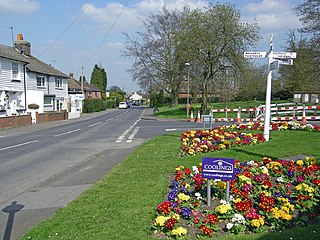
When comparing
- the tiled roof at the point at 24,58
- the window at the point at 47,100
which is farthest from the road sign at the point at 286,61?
the window at the point at 47,100

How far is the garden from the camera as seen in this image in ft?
14.1

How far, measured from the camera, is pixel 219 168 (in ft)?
16.3

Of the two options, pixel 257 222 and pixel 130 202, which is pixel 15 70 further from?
pixel 257 222

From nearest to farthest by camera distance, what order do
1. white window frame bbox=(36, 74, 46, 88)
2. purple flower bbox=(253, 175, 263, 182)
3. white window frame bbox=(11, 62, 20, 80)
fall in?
purple flower bbox=(253, 175, 263, 182)
white window frame bbox=(11, 62, 20, 80)
white window frame bbox=(36, 74, 46, 88)

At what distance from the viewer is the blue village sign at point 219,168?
4.93m

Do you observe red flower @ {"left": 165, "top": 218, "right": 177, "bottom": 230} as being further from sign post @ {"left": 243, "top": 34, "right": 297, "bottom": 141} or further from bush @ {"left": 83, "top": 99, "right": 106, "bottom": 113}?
bush @ {"left": 83, "top": 99, "right": 106, "bottom": 113}

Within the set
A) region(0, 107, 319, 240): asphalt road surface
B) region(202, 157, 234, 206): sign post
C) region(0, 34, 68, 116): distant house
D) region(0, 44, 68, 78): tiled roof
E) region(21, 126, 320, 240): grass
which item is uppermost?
region(0, 44, 68, 78): tiled roof

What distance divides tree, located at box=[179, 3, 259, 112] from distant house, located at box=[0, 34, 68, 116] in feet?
52.2

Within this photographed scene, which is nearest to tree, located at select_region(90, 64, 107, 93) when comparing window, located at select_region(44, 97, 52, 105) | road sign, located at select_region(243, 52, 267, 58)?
window, located at select_region(44, 97, 52, 105)

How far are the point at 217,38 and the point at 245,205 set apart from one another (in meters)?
24.6

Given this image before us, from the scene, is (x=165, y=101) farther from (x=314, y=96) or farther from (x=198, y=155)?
(x=198, y=155)

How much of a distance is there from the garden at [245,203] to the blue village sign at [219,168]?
0.38 meters

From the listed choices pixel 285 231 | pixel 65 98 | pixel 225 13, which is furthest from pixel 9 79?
pixel 285 231

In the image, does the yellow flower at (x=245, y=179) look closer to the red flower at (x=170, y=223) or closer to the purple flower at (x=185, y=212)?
the purple flower at (x=185, y=212)
